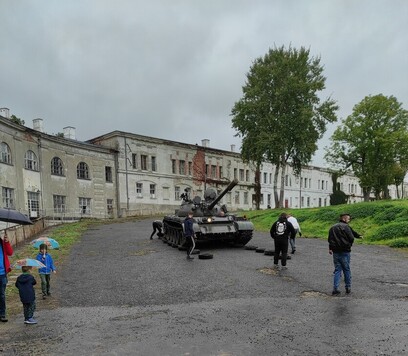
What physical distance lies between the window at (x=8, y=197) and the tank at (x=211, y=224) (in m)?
15.8

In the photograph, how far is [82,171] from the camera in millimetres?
38062

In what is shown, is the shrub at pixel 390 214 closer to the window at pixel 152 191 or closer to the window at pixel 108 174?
the window at pixel 108 174

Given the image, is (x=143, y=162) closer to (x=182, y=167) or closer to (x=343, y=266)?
(x=182, y=167)

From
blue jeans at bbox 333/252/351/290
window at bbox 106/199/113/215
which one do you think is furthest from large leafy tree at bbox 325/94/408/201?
blue jeans at bbox 333/252/351/290

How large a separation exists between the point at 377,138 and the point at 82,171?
99.5 feet

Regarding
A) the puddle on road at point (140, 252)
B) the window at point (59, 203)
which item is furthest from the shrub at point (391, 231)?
the window at point (59, 203)

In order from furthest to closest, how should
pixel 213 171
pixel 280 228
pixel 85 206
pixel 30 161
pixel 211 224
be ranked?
pixel 213 171
pixel 85 206
pixel 30 161
pixel 211 224
pixel 280 228

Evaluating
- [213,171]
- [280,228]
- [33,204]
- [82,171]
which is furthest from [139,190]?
[280,228]

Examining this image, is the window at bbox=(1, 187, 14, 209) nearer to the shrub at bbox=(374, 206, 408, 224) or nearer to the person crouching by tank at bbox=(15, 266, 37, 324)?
the person crouching by tank at bbox=(15, 266, 37, 324)

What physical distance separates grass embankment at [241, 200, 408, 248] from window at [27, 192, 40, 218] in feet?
59.7

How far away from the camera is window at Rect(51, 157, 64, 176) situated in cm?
3454

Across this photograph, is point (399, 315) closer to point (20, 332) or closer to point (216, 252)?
point (20, 332)

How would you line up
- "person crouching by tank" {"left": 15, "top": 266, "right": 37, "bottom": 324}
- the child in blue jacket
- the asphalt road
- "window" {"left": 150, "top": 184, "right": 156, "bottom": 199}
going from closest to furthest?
the asphalt road
"person crouching by tank" {"left": 15, "top": 266, "right": 37, "bottom": 324}
the child in blue jacket
"window" {"left": 150, "top": 184, "right": 156, "bottom": 199}

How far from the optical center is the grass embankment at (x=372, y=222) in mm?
17183
